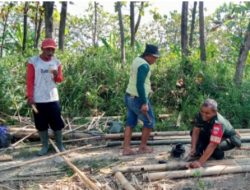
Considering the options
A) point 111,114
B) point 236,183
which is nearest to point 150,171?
point 236,183

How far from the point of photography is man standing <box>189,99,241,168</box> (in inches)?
201

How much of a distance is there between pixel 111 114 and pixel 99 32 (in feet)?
77.9

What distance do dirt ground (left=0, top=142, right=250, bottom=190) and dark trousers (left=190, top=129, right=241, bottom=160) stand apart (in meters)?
0.28

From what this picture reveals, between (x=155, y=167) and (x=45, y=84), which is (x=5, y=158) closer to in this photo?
(x=45, y=84)

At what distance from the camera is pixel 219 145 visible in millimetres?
5492

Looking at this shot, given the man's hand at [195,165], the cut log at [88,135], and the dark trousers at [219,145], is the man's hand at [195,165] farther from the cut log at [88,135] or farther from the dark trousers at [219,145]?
the cut log at [88,135]

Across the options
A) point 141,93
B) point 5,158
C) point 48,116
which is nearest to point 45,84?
point 48,116

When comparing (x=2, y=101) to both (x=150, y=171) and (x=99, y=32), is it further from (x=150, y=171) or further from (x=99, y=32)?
(x=99, y=32)

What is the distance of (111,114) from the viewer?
9008 mm

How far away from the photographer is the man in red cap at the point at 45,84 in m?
5.79

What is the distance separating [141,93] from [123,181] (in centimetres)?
159

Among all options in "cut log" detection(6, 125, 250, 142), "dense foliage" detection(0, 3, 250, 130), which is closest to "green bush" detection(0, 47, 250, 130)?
"dense foliage" detection(0, 3, 250, 130)

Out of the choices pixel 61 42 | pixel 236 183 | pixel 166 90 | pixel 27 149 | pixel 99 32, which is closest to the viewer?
pixel 236 183

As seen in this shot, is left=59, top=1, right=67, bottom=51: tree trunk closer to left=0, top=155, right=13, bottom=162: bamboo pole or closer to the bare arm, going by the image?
left=0, top=155, right=13, bottom=162: bamboo pole
